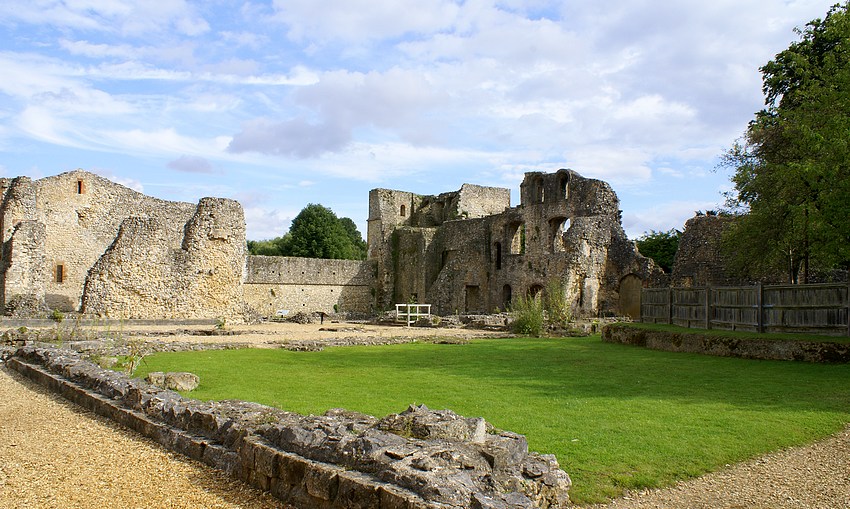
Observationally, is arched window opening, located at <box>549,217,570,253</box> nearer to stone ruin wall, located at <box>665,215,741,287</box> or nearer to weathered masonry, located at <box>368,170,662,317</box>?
weathered masonry, located at <box>368,170,662,317</box>

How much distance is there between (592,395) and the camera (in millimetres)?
8578

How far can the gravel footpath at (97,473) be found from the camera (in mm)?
4602

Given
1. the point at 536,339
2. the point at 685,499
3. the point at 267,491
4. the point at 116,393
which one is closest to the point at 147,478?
the point at 267,491

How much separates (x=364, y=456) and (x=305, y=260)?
31.9 m

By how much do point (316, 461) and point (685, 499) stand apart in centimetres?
265

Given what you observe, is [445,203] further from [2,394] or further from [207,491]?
[207,491]

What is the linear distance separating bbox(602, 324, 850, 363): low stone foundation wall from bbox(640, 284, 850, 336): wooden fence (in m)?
1.21

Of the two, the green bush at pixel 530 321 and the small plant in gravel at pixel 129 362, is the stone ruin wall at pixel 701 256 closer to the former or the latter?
the green bush at pixel 530 321

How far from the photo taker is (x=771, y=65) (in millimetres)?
22578

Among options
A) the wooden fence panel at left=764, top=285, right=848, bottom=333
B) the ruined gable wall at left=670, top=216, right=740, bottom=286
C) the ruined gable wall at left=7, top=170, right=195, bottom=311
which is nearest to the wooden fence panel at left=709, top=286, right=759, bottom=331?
the wooden fence panel at left=764, top=285, right=848, bottom=333

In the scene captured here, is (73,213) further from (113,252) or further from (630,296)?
(630,296)

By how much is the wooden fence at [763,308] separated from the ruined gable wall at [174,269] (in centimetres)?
1504

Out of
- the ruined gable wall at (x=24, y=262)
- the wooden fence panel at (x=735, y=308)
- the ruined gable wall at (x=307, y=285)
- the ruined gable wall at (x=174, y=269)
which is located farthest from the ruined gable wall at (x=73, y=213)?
the wooden fence panel at (x=735, y=308)

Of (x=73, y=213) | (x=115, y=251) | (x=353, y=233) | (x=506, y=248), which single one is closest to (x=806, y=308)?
(x=115, y=251)
